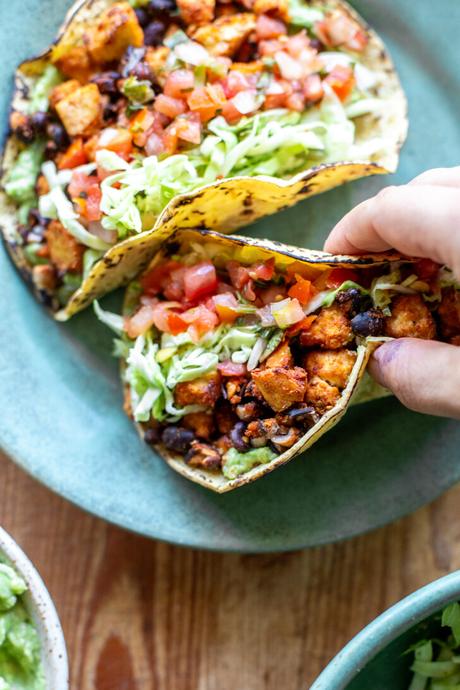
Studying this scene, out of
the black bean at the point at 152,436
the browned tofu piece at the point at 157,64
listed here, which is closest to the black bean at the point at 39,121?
the browned tofu piece at the point at 157,64

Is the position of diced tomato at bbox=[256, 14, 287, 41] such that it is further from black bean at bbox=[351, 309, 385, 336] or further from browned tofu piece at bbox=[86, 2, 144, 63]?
black bean at bbox=[351, 309, 385, 336]

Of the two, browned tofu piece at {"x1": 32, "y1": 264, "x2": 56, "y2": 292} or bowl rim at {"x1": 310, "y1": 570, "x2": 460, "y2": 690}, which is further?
browned tofu piece at {"x1": 32, "y1": 264, "x2": 56, "y2": 292}

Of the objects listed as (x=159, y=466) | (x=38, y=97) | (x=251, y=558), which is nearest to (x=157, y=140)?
(x=38, y=97)

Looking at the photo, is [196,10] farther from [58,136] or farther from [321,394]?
[321,394]

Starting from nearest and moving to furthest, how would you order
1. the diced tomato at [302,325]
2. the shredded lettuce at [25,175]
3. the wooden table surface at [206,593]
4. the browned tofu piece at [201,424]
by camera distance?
the diced tomato at [302,325]
the browned tofu piece at [201,424]
the shredded lettuce at [25,175]
the wooden table surface at [206,593]

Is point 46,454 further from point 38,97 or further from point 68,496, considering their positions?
point 38,97

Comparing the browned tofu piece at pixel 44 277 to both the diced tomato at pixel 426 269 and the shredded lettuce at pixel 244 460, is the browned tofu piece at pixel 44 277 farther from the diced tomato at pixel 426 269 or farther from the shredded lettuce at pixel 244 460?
the diced tomato at pixel 426 269

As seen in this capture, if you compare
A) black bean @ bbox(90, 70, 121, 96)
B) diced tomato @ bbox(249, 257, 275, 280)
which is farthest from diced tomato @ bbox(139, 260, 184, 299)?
black bean @ bbox(90, 70, 121, 96)
